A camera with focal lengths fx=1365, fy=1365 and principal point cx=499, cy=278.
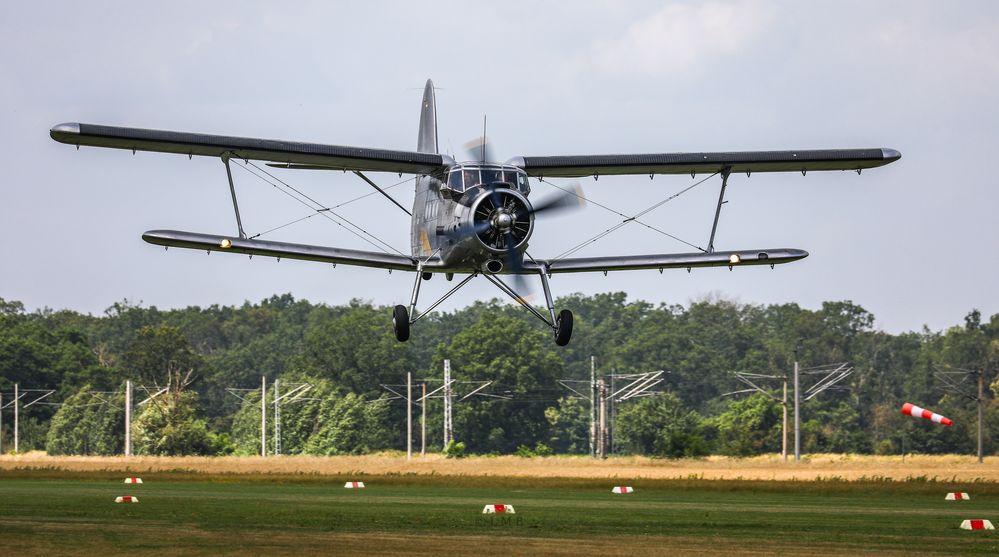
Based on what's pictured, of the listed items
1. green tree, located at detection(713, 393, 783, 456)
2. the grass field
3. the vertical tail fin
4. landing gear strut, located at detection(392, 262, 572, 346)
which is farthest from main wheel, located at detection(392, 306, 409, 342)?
green tree, located at detection(713, 393, 783, 456)

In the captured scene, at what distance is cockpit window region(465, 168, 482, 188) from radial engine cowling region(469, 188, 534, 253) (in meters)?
0.66

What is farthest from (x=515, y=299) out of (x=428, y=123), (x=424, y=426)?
(x=424, y=426)

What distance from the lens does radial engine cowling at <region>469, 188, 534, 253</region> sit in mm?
30562

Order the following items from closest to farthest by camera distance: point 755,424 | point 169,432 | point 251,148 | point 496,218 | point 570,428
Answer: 1. point 496,218
2. point 251,148
3. point 169,432
4. point 755,424
5. point 570,428

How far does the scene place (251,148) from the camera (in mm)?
32750

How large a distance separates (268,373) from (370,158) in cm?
11568

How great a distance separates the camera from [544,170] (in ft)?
114

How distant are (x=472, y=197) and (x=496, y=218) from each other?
0.91m

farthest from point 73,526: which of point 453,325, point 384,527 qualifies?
point 453,325

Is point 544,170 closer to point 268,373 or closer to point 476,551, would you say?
point 476,551

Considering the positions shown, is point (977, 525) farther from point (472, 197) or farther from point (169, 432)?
point (169, 432)

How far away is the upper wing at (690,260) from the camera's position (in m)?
34.3

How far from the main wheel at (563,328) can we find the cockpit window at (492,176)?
→ 142 inches

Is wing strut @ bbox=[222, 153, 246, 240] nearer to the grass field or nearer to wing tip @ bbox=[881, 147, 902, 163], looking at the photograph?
wing tip @ bbox=[881, 147, 902, 163]
